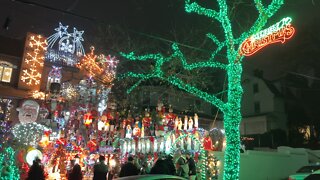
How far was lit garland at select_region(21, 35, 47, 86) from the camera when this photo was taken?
21.6 m

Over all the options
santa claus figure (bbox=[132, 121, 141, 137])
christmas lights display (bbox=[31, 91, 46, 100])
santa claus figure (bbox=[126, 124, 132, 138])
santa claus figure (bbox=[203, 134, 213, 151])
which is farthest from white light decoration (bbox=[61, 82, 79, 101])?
santa claus figure (bbox=[203, 134, 213, 151])

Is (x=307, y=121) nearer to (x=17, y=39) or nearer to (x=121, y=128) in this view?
(x=121, y=128)

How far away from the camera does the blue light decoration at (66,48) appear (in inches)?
1035

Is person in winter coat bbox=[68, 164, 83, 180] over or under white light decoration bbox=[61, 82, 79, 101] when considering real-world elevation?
under

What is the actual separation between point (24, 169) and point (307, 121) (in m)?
27.7

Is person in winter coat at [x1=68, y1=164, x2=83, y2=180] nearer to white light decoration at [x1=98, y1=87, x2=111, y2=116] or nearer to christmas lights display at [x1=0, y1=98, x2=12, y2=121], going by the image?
white light decoration at [x1=98, y1=87, x2=111, y2=116]

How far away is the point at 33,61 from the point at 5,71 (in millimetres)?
2664

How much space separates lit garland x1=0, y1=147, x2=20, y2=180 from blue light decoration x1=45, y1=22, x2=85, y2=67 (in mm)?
12349

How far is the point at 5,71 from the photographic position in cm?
2273

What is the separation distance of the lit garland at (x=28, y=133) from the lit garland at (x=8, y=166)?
1.88 meters

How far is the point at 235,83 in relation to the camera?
1352 cm

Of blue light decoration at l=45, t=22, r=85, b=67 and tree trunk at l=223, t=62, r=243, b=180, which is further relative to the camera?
blue light decoration at l=45, t=22, r=85, b=67

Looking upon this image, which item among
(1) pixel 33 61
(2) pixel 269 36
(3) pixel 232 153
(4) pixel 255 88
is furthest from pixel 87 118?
(4) pixel 255 88

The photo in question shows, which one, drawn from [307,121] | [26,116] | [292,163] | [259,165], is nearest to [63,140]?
[26,116]
